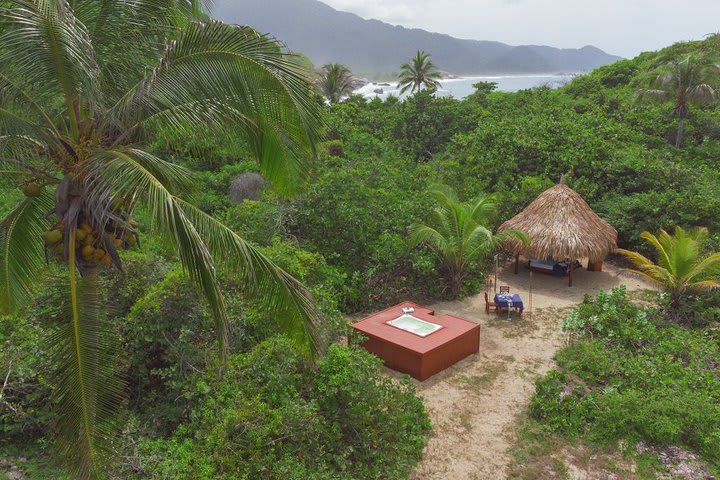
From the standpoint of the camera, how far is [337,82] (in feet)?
139

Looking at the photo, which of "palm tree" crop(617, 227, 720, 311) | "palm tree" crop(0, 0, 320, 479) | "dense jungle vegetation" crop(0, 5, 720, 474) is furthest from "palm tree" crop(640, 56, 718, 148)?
"palm tree" crop(0, 0, 320, 479)

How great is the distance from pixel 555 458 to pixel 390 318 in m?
4.18

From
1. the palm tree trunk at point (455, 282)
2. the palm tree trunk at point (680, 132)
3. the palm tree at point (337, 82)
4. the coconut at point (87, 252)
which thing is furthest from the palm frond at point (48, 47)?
the palm tree at point (337, 82)

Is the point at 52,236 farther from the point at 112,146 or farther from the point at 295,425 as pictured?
the point at 295,425

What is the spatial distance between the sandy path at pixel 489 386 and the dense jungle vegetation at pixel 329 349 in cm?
45

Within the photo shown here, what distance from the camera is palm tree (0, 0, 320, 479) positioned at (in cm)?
435

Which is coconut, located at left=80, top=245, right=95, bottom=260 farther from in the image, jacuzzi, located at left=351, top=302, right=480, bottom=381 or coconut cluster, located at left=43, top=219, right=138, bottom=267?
jacuzzi, located at left=351, top=302, right=480, bottom=381

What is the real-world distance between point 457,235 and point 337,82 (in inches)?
1272

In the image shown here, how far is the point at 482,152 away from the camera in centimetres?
1988

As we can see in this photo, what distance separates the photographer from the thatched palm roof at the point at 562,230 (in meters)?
13.7

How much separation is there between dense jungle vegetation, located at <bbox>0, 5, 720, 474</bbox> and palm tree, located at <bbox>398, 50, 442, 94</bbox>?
1051 inches

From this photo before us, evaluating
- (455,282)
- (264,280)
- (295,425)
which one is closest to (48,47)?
(264,280)

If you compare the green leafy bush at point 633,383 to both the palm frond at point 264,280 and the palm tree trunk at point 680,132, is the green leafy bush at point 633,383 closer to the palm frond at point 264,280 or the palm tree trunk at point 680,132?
the palm frond at point 264,280

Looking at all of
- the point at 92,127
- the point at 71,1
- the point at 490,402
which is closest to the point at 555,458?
the point at 490,402
